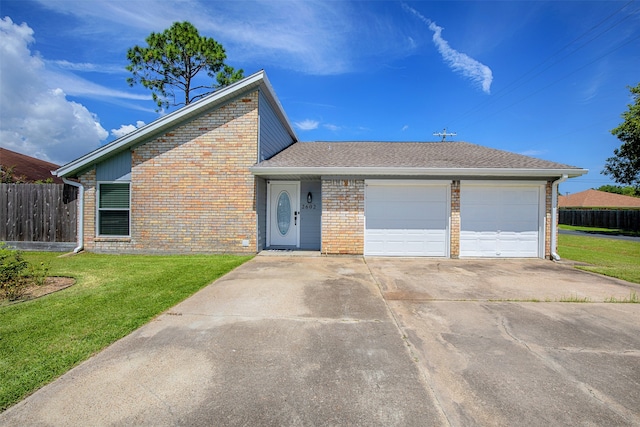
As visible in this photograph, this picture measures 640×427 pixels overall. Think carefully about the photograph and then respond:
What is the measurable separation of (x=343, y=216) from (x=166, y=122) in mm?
6104

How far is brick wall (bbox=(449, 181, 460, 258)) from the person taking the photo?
8.63m

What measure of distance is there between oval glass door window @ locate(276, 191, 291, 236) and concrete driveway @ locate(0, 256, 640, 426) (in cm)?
503

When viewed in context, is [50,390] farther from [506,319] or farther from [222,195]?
[222,195]

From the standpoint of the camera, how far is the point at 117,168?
8891 mm

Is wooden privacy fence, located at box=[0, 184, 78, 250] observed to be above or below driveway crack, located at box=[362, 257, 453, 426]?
above

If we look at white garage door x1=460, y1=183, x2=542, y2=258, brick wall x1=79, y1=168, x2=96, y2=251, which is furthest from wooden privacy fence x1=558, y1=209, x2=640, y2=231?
brick wall x1=79, y1=168, x2=96, y2=251

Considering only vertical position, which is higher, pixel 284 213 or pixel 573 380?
pixel 284 213

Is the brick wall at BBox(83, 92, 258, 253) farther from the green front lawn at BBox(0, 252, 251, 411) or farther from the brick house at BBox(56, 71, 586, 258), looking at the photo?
the green front lawn at BBox(0, 252, 251, 411)

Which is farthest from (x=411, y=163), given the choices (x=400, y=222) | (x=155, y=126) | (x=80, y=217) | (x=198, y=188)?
(x=80, y=217)

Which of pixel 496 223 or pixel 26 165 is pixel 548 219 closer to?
pixel 496 223

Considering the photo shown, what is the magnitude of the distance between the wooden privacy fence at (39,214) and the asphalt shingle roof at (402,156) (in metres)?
6.49

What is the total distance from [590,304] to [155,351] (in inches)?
248

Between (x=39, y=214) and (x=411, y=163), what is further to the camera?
(x=39, y=214)

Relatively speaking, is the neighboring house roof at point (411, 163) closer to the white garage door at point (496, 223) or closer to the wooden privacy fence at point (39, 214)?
the white garage door at point (496, 223)
